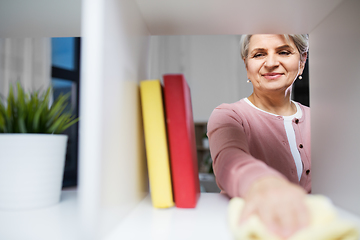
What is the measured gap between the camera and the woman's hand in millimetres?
251

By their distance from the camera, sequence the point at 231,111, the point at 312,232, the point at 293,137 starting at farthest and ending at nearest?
the point at 231,111, the point at 293,137, the point at 312,232

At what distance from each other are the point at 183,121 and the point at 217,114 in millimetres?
636

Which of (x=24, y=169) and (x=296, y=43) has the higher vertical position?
(x=296, y=43)

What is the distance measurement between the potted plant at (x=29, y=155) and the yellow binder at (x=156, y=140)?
0.19 meters

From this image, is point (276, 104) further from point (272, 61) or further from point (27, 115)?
point (27, 115)

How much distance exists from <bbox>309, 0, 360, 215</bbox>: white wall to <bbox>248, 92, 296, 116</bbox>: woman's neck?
42 centimetres

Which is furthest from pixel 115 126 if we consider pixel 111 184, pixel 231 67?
pixel 231 67

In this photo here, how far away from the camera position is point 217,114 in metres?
1.04

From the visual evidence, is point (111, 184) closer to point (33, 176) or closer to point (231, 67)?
point (33, 176)

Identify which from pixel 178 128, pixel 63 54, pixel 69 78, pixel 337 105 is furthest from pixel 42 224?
pixel 63 54

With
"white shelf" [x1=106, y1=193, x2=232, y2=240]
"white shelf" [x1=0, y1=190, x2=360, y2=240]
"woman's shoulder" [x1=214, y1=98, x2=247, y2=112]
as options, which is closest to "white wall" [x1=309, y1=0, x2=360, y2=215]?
"white shelf" [x1=0, y1=190, x2=360, y2=240]

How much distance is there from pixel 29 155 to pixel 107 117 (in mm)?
244

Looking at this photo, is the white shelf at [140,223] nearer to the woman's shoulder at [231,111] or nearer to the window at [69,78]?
the woman's shoulder at [231,111]

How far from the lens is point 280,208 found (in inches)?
10.2
